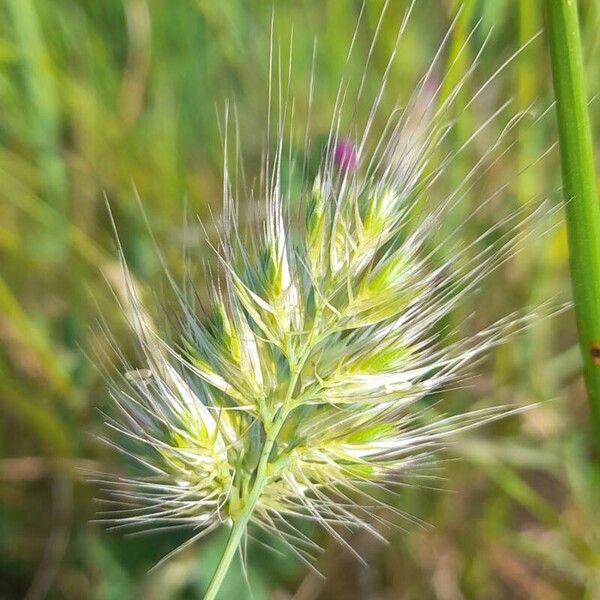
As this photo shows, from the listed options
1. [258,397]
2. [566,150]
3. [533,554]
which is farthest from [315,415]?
[533,554]

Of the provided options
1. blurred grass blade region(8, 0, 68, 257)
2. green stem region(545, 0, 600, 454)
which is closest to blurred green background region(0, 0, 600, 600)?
blurred grass blade region(8, 0, 68, 257)

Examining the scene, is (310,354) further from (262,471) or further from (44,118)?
(44,118)

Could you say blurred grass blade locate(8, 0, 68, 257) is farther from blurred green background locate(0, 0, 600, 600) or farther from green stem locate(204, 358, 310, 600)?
green stem locate(204, 358, 310, 600)

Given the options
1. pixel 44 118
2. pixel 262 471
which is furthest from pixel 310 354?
pixel 44 118

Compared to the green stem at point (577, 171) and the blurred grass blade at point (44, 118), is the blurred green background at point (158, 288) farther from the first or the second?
the green stem at point (577, 171)

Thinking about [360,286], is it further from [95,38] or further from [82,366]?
[95,38]

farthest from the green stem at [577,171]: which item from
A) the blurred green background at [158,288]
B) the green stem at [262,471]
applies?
the blurred green background at [158,288]
